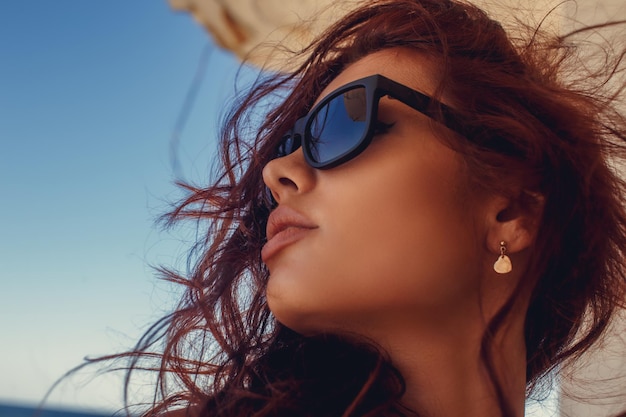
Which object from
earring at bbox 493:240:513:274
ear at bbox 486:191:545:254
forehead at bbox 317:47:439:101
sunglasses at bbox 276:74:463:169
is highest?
forehead at bbox 317:47:439:101

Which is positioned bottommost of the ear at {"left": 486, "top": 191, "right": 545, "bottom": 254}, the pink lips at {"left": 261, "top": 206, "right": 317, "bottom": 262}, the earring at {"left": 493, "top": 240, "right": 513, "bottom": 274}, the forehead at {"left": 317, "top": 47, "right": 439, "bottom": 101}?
the earring at {"left": 493, "top": 240, "right": 513, "bottom": 274}

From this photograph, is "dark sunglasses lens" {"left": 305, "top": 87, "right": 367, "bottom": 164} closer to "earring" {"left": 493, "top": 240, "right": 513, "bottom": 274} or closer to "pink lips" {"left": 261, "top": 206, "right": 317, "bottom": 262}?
"pink lips" {"left": 261, "top": 206, "right": 317, "bottom": 262}

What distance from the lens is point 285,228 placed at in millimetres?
1312

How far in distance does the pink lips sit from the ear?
38cm

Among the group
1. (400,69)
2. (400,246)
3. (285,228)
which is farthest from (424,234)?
(400,69)

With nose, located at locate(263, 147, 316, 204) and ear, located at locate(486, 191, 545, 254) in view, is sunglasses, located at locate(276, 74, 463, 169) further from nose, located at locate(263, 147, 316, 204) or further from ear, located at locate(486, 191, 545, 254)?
ear, located at locate(486, 191, 545, 254)

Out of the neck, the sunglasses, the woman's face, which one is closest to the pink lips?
the woman's face

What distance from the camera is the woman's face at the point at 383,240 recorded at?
1.21m

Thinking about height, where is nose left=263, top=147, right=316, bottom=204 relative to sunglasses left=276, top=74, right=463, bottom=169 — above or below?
below

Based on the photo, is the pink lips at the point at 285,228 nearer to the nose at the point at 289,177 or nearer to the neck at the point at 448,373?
the nose at the point at 289,177

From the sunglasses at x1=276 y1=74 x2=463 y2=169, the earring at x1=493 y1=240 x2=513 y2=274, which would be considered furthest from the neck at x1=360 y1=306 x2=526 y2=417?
the sunglasses at x1=276 y1=74 x2=463 y2=169

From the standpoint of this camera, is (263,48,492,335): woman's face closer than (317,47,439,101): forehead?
Yes

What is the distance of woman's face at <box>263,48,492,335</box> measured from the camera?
3.96 feet

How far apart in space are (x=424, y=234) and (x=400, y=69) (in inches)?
16.0
